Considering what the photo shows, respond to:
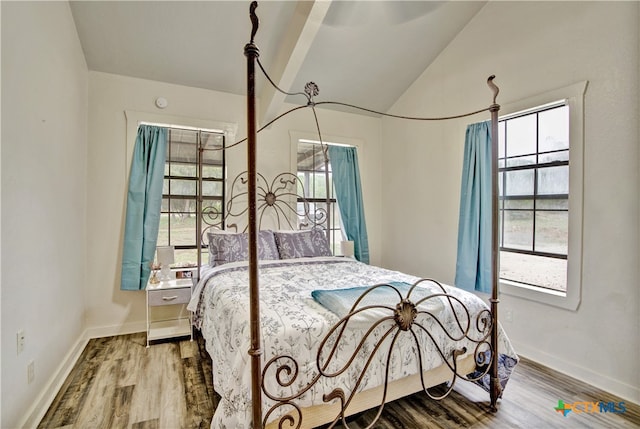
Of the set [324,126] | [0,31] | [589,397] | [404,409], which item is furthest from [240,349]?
[324,126]

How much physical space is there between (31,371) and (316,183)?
3244 millimetres

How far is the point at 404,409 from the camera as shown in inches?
77.7

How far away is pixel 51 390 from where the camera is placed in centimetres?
209

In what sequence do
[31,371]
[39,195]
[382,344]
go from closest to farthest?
[382,344] → [31,371] → [39,195]

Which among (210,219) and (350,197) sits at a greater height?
(350,197)

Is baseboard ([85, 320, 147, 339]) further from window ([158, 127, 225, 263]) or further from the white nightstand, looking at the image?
window ([158, 127, 225, 263])

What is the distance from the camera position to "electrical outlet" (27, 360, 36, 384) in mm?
1789

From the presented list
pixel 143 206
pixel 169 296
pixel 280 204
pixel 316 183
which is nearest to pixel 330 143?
pixel 316 183

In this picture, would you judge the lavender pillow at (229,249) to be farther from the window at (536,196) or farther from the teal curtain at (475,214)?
the window at (536,196)

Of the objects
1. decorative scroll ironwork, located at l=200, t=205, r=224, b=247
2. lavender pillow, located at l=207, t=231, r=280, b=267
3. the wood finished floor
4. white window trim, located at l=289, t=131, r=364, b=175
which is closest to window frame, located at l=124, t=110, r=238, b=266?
decorative scroll ironwork, located at l=200, t=205, r=224, b=247

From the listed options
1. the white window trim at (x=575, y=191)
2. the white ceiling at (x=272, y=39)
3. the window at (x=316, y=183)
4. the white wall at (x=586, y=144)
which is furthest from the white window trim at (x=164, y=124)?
the white window trim at (x=575, y=191)

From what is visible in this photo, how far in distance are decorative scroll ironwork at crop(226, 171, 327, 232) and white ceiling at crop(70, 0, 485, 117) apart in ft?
2.73

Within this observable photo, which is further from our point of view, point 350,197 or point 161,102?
point 350,197

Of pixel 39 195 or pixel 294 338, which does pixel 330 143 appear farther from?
pixel 294 338
